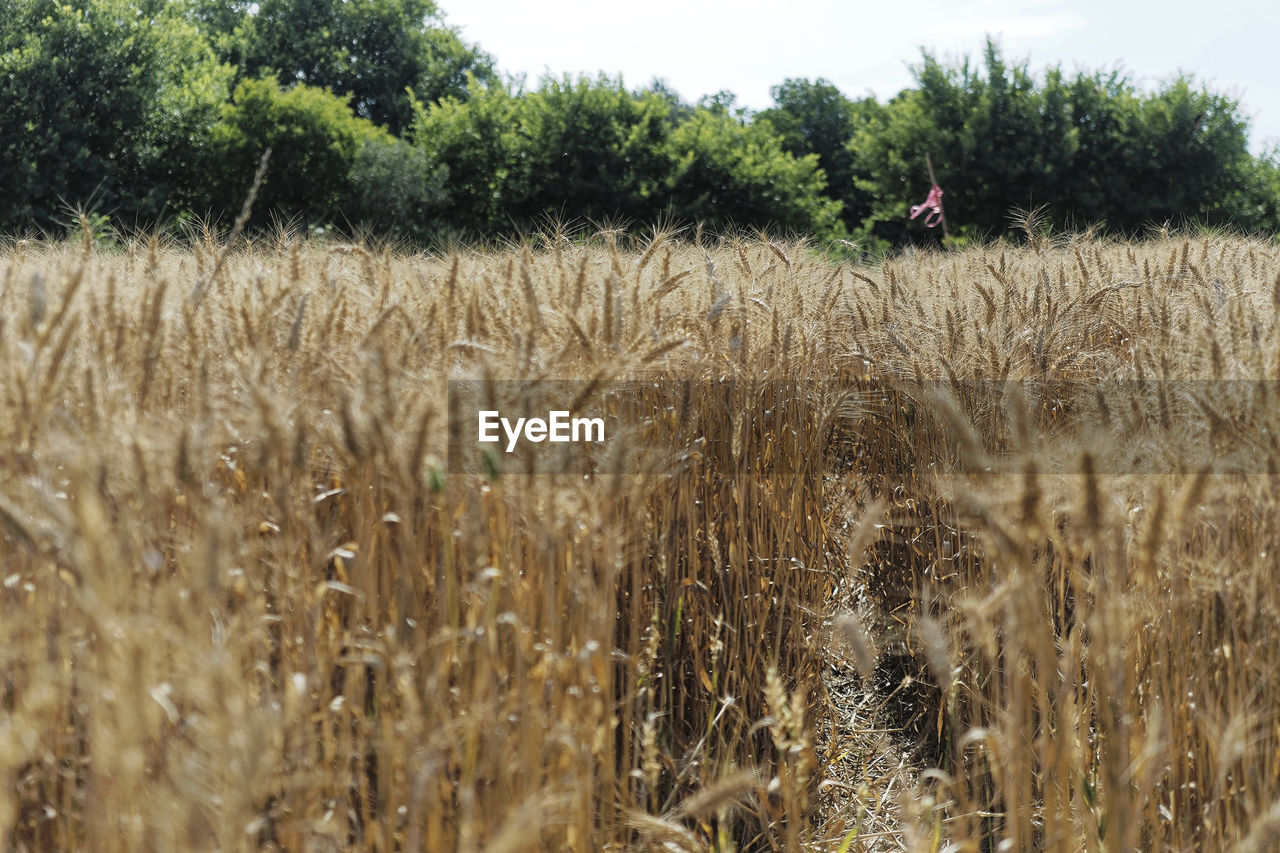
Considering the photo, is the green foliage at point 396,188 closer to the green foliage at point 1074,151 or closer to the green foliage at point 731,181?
the green foliage at point 731,181

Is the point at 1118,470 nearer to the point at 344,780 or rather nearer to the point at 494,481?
the point at 494,481

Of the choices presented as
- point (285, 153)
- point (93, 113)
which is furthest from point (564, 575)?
point (93, 113)

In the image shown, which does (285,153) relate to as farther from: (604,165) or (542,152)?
(604,165)

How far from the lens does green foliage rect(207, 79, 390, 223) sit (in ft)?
41.8

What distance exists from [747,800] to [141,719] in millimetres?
1595

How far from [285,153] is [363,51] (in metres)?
13.5

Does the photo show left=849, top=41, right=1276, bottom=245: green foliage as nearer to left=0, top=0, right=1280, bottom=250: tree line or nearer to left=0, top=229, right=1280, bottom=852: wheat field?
left=0, top=0, right=1280, bottom=250: tree line

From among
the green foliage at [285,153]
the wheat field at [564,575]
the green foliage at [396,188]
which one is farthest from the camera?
the green foliage at [285,153]

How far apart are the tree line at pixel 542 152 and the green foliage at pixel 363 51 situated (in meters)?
8.86

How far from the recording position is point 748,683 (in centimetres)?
224

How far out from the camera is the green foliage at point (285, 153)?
1274 centimetres

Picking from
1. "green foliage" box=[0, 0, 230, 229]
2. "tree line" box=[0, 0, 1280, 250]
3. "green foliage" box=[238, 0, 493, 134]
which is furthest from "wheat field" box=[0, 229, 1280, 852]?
"green foliage" box=[238, 0, 493, 134]

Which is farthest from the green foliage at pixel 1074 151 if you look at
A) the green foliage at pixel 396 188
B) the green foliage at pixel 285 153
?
the green foliage at pixel 285 153

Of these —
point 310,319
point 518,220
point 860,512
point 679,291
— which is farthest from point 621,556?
point 518,220
